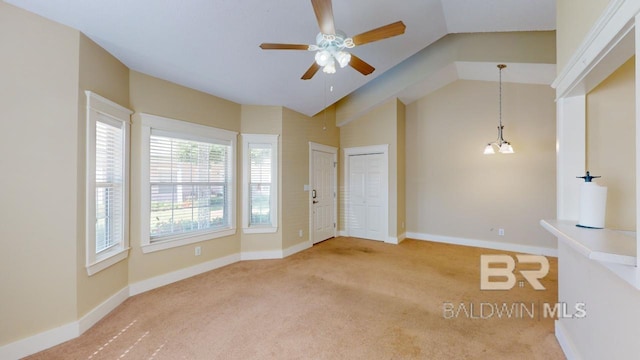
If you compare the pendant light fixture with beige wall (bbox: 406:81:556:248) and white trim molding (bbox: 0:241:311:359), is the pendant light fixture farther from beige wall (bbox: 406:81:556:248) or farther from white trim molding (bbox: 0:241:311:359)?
white trim molding (bbox: 0:241:311:359)

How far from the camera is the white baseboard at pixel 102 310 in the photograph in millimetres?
2305

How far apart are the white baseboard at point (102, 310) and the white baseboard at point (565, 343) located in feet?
13.0

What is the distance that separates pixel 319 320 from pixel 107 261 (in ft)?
7.36

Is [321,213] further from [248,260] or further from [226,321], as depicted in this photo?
[226,321]

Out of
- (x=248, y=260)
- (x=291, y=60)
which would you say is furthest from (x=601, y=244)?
(x=248, y=260)

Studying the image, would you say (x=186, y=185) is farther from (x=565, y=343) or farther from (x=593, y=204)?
(x=565, y=343)

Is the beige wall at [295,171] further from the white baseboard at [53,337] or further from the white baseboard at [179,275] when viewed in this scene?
the white baseboard at [53,337]

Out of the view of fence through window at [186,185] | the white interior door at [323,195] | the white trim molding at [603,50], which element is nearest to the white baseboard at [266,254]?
the view of fence through window at [186,185]

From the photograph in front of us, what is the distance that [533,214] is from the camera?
4547mm

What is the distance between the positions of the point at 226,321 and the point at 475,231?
4.77 metres

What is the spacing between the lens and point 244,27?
261 centimetres

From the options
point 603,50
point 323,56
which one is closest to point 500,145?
point 603,50

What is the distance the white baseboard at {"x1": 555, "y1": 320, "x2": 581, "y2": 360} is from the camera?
6.03 ft

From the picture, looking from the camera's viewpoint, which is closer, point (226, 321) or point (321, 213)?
point (226, 321)
